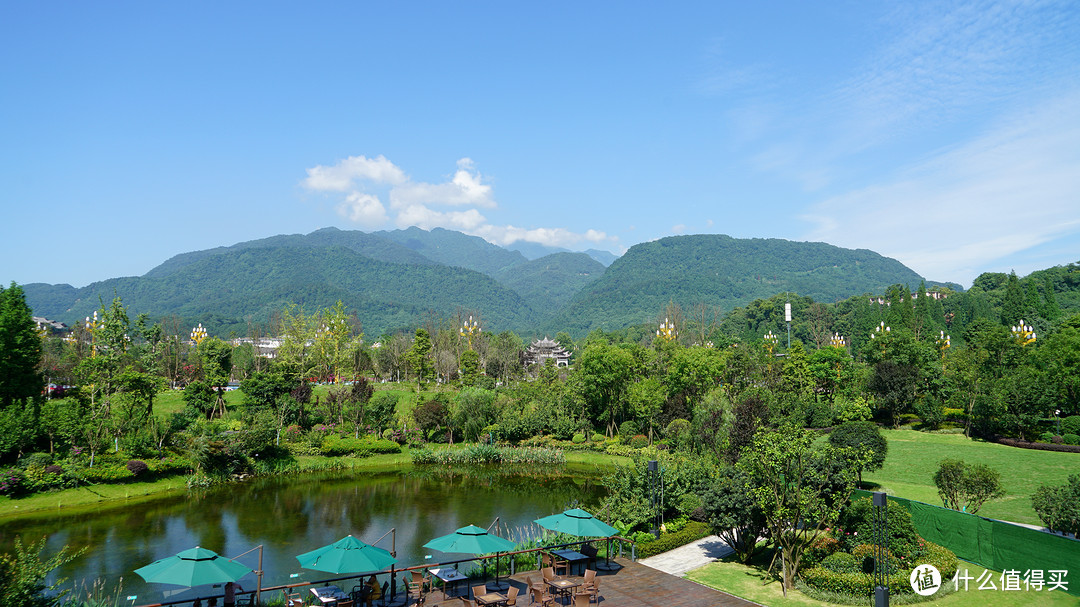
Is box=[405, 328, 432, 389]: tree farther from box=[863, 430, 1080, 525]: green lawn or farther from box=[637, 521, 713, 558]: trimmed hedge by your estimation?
box=[637, 521, 713, 558]: trimmed hedge

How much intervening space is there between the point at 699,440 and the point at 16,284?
3361cm

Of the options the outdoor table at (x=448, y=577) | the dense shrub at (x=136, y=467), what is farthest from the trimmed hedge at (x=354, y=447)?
the outdoor table at (x=448, y=577)

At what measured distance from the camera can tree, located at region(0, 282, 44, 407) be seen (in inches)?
1036

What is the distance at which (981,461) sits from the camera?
26594 mm

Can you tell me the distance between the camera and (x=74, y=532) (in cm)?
1936

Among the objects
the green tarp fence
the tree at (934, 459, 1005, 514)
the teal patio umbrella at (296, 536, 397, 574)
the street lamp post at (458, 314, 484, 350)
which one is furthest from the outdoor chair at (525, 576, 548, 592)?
the street lamp post at (458, 314, 484, 350)

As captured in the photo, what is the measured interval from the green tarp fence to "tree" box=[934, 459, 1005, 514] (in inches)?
85.1

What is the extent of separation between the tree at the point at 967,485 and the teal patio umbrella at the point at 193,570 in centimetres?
1827

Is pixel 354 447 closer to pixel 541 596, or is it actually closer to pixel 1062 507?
pixel 541 596

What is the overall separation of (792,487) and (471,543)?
7.81 metres

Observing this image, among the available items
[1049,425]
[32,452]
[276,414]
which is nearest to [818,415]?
[1049,425]

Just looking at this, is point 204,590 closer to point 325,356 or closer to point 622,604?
point 622,604

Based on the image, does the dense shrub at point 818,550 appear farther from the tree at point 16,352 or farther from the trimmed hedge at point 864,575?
the tree at point 16,352

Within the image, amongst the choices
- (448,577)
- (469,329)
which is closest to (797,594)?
(448,577)
